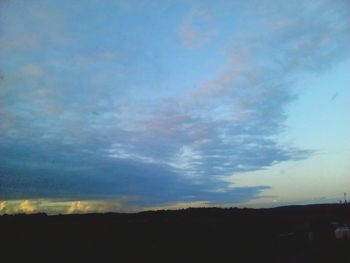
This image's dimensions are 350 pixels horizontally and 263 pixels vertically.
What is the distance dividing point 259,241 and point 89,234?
827 inches

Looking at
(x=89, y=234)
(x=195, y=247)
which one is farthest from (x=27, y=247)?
(x=195, y=247)

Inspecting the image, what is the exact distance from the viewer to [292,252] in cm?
2825

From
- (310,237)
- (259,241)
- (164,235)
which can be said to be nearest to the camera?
(310,237)

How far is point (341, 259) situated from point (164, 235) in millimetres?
24784

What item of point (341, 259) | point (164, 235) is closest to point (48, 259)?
point (164, 235)

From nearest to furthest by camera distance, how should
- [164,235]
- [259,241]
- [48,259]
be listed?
[48,259] < [259,241] < [164,235]

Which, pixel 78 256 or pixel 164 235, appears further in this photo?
pixel 164 235

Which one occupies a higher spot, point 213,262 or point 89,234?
point 89,234

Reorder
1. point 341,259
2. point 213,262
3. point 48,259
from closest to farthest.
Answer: point 341,259, point 213,262, point 48,259

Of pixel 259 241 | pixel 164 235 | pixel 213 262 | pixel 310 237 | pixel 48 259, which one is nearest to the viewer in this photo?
pixel 213 262

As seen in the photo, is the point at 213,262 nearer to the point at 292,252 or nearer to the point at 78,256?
the point at 292,252

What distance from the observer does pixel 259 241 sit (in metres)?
36.2

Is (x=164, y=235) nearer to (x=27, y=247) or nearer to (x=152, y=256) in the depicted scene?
(x=152, y=256)

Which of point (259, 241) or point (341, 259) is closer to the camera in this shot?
point (341, 259)
